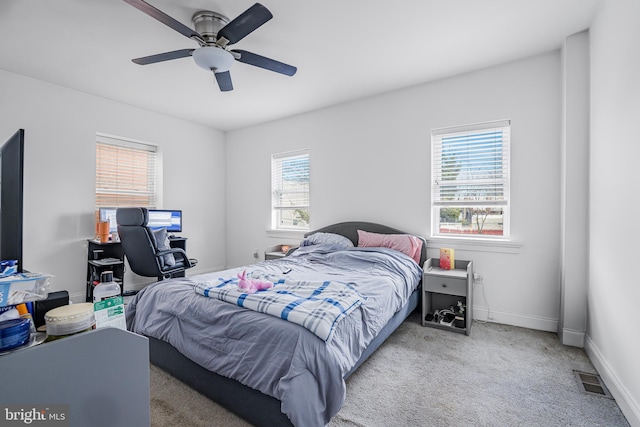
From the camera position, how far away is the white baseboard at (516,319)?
9.30 feet

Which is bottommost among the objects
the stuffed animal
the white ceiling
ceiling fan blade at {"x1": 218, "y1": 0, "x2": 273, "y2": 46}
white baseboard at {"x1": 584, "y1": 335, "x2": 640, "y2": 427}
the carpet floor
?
the carpet floor

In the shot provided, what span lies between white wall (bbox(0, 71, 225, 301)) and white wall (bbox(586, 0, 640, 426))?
16.3 ft

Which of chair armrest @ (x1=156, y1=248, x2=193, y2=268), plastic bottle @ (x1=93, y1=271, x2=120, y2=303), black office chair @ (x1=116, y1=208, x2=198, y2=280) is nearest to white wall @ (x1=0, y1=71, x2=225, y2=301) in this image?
black office chair @ (x1=116, y1=208, x2=198, y2=280)

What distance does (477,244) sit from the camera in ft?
10.3

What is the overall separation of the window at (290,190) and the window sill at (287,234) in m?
0.09

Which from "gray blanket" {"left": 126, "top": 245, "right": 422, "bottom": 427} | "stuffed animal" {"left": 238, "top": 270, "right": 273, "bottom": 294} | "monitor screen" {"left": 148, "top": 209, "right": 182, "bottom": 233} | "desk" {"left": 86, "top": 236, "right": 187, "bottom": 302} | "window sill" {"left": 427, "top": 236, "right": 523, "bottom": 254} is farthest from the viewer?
"monitor screen" {"left": 148, "top": 209, "right": 182, "bottom": 233}

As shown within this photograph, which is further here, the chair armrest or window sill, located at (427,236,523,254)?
the chair armrest

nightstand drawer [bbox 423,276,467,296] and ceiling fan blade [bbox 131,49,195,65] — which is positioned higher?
ceiling fan blade [bbox 131,49,195,65]

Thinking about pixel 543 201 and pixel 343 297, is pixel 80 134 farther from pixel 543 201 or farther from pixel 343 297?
pixel 543 201

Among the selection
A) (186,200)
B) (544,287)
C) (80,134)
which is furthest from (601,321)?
(80,134)

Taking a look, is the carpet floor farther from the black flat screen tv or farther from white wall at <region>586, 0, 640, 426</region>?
the black flat screen tv

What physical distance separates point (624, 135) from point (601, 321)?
1.30m

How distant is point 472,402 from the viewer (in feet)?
5.99

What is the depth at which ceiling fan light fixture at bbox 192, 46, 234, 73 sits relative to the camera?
2.25m
